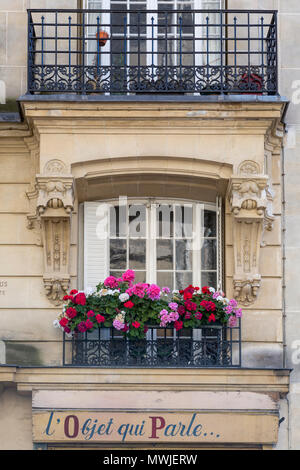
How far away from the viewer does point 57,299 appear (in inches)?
608

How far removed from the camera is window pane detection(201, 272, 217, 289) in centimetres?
1596

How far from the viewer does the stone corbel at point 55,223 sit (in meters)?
15.1

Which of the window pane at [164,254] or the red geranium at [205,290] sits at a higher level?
the window pane at [164,254]

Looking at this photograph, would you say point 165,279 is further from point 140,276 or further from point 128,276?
point 128,276

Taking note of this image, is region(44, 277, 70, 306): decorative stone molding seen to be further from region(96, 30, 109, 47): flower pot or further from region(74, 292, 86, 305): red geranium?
region(96, 30, 109, 47): flower pot

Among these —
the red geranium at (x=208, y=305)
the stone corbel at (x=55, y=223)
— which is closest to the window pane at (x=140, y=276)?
the stone corbel at (x=55, y=223)

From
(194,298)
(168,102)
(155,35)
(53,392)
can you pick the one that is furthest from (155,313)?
(155,35)

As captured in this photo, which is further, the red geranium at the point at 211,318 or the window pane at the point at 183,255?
the window pane at the point at 183,255

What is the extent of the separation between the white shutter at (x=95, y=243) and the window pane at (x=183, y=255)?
943 millimetres

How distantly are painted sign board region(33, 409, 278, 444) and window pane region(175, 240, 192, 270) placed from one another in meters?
2.15

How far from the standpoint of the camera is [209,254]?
52.7 feet

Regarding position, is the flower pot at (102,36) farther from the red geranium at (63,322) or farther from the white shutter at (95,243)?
the red geranium at (63,322)

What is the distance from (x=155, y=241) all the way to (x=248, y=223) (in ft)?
4.64
